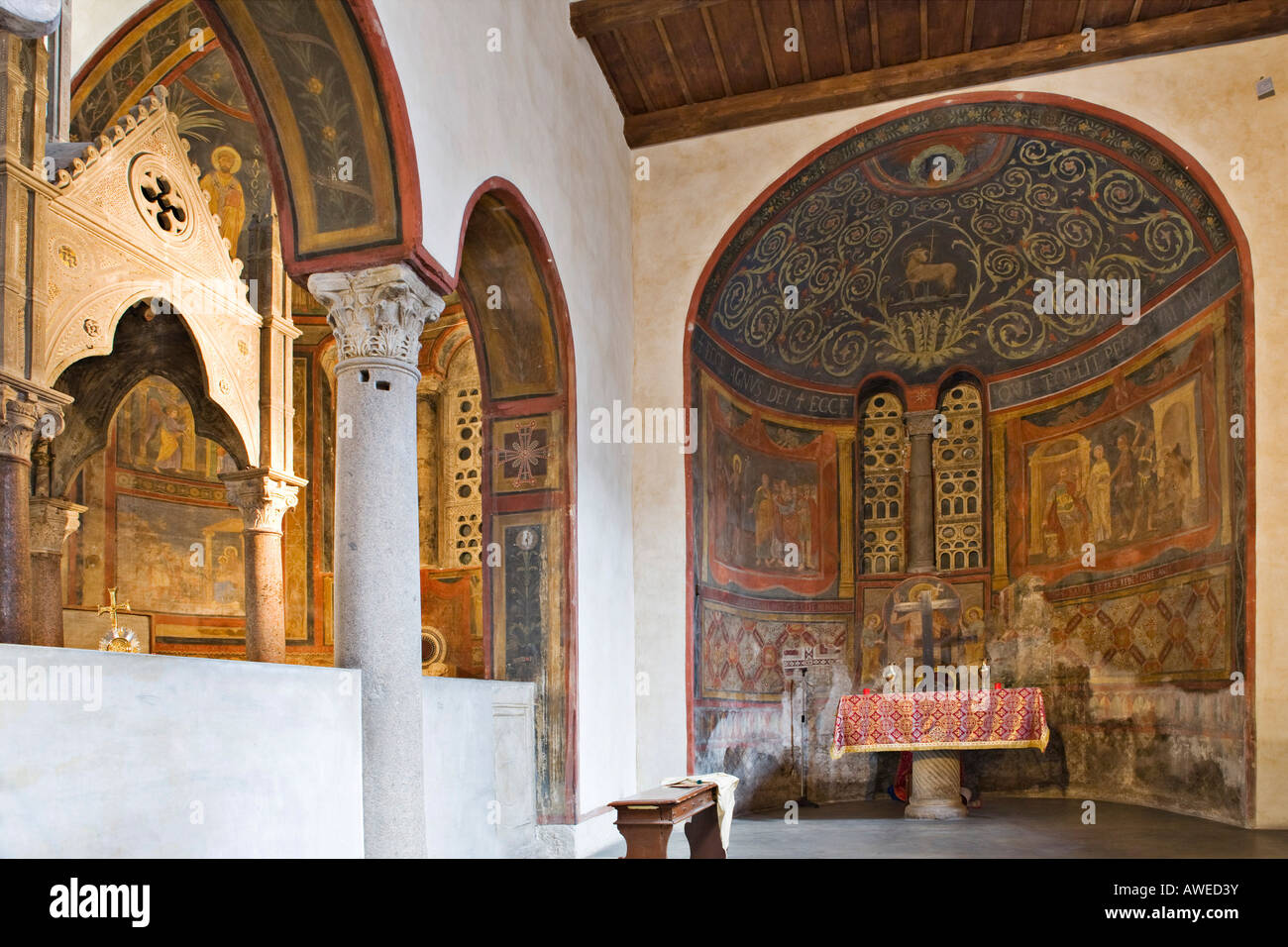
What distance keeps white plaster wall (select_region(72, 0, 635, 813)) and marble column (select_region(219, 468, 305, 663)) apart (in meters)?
2.62

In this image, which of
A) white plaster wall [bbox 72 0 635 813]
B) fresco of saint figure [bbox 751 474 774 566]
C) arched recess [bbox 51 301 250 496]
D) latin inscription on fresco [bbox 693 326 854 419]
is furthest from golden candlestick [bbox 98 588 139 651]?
fresco of saint figure [bbox 751 474 774 566]

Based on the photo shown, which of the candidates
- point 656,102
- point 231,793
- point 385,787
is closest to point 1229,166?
point 656,102

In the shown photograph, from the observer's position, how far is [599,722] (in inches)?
337

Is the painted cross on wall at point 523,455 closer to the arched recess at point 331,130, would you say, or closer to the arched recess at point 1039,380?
the arched recess at point 1039,380

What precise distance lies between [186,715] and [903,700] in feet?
20.9

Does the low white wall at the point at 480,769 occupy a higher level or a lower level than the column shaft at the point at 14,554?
lower

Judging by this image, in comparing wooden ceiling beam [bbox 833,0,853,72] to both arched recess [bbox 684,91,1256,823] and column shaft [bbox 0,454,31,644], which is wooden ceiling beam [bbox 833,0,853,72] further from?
column shaft [bbox 0,454,31,644]

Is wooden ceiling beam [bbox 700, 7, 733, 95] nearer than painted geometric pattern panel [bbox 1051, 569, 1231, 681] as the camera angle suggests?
No

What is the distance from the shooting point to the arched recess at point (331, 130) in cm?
547

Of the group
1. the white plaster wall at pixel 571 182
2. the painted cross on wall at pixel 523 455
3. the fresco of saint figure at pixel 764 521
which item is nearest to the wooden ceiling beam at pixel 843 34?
the white plaster wall at pixel 571 182

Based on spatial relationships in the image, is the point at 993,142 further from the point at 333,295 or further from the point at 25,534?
the point at 25,534

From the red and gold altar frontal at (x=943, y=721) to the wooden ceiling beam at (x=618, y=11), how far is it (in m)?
6.03

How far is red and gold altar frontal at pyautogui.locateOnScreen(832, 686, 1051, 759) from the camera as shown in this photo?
871 centimetres
